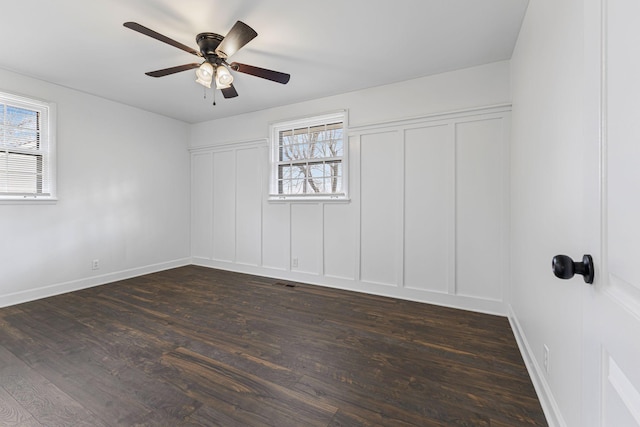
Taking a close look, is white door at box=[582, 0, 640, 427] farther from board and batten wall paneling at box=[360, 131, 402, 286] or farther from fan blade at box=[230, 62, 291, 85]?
board and batten wall paneling at box=[360, 131, 402, 286]

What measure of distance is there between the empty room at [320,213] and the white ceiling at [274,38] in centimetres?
3

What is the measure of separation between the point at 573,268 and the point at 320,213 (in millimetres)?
3449

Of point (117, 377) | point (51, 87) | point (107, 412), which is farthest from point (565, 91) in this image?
point (51, 87)

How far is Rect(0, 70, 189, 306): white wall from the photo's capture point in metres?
3.40

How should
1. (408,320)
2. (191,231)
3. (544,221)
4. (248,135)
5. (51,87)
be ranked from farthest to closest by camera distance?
(191,231), (248,135), (51,87), (408,320), (544,221)

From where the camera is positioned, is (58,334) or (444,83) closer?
(58,334)

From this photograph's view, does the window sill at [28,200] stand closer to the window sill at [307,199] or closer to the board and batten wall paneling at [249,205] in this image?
the board and batten wall paneling at [249,205]

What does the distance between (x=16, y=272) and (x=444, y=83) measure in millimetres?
5477

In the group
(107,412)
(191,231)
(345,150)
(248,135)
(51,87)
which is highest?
(51,87)

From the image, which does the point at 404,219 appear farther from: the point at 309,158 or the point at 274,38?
the point at 274,38

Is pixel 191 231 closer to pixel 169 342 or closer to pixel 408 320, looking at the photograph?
pixel 169 342

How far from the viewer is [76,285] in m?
3.83

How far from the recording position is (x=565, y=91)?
1.37 meters

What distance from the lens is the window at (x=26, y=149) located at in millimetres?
3279
